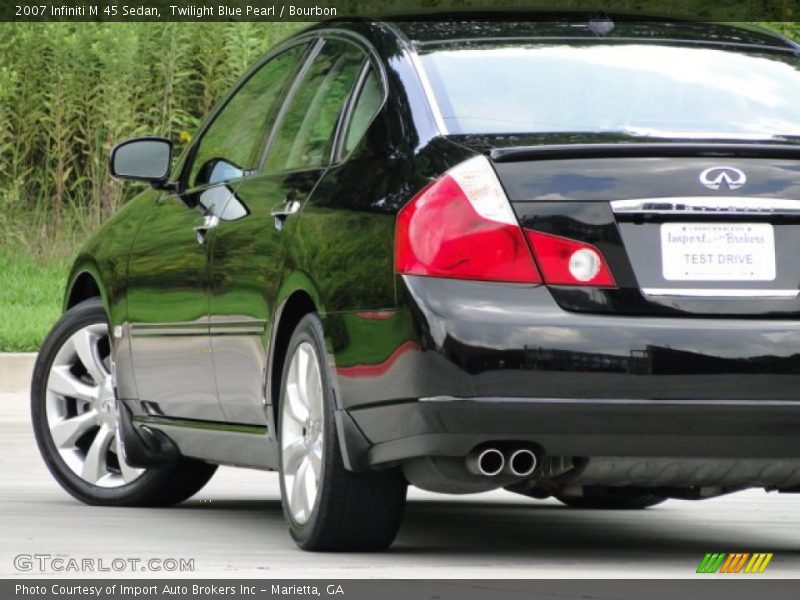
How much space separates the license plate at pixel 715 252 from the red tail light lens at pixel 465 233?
0.39 metres

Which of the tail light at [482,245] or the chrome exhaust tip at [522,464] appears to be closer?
the tail light at [482,245]

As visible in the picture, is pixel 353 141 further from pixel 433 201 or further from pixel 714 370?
pixel 714 370

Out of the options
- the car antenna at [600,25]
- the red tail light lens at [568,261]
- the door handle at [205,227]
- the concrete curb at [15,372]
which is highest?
the car antenna at [600,25]

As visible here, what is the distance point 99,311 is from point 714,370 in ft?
11.2

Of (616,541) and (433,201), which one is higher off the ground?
(433,201)

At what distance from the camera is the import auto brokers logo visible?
6633 mm

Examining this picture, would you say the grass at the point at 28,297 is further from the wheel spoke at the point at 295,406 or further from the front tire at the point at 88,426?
the wheel spoke at the point at 295,406

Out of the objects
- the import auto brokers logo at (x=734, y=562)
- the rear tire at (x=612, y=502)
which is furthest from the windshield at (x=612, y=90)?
the rear tire at (x=612, y=502)

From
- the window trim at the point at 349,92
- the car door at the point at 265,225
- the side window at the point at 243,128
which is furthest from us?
the side window at the point at 243,128

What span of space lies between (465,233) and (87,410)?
3.21m

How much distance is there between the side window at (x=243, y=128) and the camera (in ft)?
25.8

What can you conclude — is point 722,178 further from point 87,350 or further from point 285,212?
point 87,350

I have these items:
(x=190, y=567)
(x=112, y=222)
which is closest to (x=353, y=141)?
(x=190, y=567)
